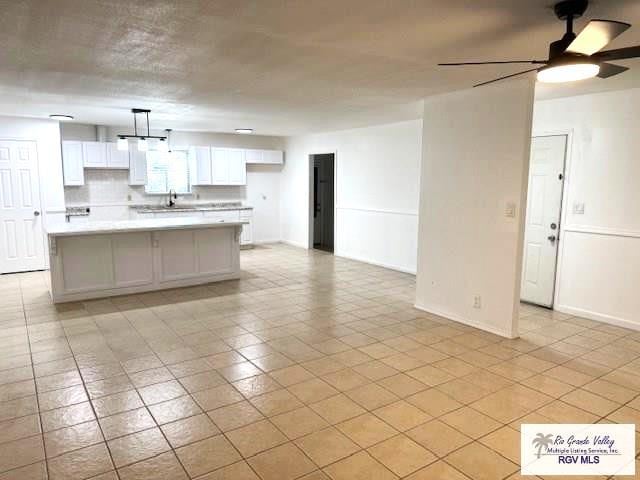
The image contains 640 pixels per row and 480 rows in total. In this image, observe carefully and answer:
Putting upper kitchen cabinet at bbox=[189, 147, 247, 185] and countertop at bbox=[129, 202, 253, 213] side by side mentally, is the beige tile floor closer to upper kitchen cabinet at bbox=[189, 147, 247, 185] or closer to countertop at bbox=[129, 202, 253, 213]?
countertop at bbox=[129, 202, 253, 213]

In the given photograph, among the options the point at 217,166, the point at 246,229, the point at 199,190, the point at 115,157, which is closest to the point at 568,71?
the point at 115,157

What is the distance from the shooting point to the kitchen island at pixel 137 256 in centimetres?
495

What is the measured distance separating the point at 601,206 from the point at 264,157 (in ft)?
20.5

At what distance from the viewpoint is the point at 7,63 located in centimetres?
318

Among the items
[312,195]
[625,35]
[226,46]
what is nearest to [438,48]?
[625,35]

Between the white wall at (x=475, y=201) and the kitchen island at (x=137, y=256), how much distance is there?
2.81 m

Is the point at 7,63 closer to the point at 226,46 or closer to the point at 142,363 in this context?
the point at 226,46

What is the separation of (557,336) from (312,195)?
5579mm

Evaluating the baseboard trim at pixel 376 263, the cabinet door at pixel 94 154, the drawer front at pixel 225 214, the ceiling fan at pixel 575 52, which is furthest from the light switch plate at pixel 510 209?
the cabinet door at pixel 94 154

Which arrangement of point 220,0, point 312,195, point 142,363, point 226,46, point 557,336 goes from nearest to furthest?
point 220,0, point 226,46, point 142,363, point 557,336, point 312,195

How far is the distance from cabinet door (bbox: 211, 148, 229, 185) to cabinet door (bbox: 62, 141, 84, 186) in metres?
2.27

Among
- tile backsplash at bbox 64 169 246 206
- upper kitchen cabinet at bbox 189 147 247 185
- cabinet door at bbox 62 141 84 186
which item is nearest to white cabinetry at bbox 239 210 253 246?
upper kitchen cabinet at bbox 189 147 247 185

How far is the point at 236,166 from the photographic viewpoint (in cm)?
859

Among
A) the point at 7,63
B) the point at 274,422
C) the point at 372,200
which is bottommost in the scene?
the point at 274,422
